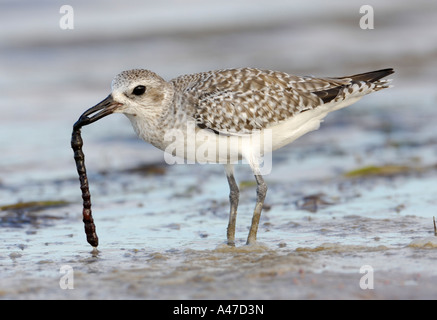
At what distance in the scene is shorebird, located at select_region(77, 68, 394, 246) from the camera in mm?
7527

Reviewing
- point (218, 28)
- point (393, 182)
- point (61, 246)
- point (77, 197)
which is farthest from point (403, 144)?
point (218, 28)

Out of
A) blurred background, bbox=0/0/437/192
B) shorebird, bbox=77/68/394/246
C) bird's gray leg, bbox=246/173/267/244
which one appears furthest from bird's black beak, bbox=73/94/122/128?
blurred background, bbox=0/0/437/192

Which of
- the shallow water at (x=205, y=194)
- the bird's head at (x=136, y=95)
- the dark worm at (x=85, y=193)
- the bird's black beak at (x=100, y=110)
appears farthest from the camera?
the bird's head at (x=136, y=95)

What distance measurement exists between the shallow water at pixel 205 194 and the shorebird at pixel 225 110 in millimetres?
848

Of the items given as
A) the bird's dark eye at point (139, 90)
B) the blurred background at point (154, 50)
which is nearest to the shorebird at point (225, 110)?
the bird's dark eye at point (139, 90)

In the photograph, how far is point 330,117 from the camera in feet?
45.5

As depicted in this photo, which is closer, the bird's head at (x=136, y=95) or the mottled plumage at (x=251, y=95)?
the bird's head at (x=136, y=95)

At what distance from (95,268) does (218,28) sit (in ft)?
55.8

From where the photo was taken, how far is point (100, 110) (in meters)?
7.43

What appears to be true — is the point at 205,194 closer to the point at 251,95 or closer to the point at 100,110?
the point at 251,95

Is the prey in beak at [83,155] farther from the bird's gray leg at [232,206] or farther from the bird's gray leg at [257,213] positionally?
the bird's gray leg at [257,213]

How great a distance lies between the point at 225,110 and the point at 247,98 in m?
0.33

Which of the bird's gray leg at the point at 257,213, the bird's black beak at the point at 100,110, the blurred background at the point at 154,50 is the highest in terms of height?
the blurred background at the point at 154,50

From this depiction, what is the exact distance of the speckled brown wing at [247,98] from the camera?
765 cm
